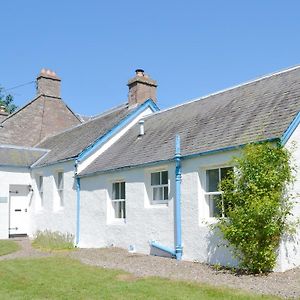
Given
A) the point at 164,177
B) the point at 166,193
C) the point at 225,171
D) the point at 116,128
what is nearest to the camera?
the point at 225,171

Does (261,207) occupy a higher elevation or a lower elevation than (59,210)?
higher

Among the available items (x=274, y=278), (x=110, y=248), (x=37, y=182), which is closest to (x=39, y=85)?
(x=37, y=182)

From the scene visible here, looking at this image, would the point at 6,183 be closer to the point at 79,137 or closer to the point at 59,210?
the point at 59,210

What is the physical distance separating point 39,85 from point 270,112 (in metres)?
20.6

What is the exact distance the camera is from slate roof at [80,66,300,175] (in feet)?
39.8

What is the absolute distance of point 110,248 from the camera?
16.8 metres

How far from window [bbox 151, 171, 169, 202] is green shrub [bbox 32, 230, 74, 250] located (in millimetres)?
4854

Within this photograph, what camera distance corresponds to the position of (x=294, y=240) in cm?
1109

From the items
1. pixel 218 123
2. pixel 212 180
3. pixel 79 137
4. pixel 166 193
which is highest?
pixel 79 137

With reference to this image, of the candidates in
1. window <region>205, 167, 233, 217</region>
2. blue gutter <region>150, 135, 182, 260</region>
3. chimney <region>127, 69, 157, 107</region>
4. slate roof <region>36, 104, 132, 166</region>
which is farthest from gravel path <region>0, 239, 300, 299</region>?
chimney <region>127, 69, 157, 107</region>

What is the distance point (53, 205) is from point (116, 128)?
5140 mm

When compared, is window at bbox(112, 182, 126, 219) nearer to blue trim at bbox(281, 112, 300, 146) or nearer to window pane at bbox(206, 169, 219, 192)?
window pane at bbox(206, 169, 219, 192)

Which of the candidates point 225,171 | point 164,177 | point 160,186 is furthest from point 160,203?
point 225,171

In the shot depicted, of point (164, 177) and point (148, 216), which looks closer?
point (164, 177)
